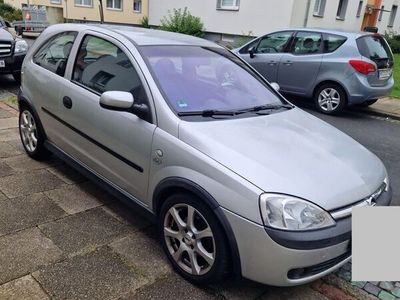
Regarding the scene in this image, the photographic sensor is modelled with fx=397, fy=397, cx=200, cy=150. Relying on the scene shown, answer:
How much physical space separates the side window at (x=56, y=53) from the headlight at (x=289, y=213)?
101 inches

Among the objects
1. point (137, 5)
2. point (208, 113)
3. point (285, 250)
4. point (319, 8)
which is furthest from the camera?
point (137, 5)

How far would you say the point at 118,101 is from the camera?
2828 mm

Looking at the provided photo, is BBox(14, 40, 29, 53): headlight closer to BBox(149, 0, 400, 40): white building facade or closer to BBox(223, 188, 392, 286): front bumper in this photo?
BBox(223, 188, 392, 286): front bumper

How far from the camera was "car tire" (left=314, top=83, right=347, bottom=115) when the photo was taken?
7887 mm

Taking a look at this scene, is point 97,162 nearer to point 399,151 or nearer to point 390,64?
point 399,151

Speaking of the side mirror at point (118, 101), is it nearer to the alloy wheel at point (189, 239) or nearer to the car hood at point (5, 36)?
the alloy wheel at point (189, 239)

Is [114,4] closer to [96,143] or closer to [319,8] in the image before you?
[319,8]

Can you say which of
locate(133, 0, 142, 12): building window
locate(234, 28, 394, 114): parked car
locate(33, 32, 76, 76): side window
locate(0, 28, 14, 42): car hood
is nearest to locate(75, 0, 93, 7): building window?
locate(133, 0, 142, 12): building window

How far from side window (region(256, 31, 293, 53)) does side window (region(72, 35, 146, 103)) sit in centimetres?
592

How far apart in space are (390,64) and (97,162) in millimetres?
6937

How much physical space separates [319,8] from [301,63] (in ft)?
37.4

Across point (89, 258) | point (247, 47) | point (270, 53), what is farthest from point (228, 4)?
point (89, 258)

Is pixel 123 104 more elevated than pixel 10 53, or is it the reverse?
pixel 123 104

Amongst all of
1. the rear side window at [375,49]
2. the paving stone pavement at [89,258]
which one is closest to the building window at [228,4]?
the rear side window at [375,49]
